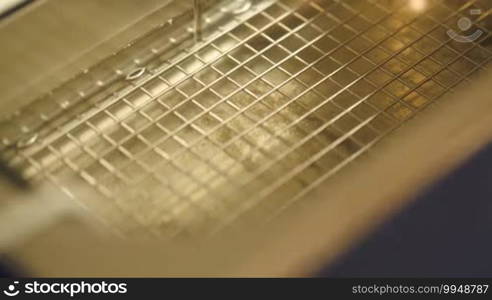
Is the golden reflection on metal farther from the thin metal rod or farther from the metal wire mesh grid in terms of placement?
the thin metal rod

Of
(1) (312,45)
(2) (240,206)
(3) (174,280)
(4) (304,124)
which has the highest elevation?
(1) (312,45)

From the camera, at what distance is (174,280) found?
833 mm

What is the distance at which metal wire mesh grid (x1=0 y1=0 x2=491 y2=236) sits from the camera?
44.9 inches

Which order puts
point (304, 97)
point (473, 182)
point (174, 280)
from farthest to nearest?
point (304, 97), point (473, 182), point (174, 280)

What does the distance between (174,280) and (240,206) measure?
0.29 metres

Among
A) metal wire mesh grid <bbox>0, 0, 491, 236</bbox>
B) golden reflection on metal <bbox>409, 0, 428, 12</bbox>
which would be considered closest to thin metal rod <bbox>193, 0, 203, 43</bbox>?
metal wire mesh grid <bbox>0, 0, 491, 236</bbox>

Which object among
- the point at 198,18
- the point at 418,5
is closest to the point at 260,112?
the point at 198,18

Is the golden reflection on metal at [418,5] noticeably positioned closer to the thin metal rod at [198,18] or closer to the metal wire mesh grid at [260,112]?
the metal wire mesh grid at [260,112]

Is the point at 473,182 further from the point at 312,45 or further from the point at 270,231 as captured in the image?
the point at 312,45

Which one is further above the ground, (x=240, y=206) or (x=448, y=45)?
(x=448, y=45)

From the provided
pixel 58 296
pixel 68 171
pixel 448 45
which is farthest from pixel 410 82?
pixel 58 296

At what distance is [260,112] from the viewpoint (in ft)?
4.03

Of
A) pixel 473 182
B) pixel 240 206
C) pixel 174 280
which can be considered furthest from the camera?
pixel 240 206

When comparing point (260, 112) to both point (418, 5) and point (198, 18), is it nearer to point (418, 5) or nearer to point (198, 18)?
point (198, 18)
